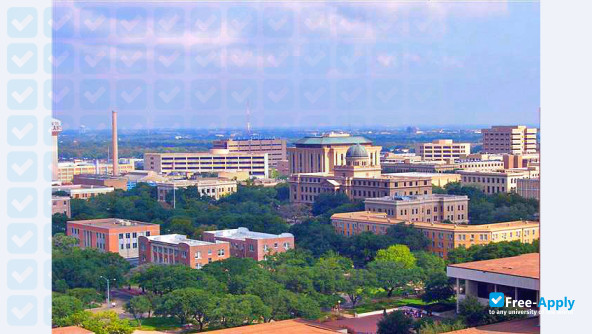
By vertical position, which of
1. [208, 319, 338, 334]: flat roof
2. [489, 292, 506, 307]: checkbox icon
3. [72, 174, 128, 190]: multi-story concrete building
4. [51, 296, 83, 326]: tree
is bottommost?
[51, 296, 83, 326]: tree

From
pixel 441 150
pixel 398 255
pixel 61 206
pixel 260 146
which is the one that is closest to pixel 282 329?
pixel 398 255

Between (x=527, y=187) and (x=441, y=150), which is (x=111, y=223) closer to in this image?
(x=527, y=187)

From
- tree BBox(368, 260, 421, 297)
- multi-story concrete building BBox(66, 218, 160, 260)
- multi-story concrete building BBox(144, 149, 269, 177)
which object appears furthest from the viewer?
multi-story concrete building BBox(144, 149, 269, 177)

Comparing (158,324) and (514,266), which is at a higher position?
(514,266)

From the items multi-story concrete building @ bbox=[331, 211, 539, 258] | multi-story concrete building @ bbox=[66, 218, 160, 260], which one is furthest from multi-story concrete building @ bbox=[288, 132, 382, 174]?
multi-story concrete building @ bbox=[66, 218, 160, 260]

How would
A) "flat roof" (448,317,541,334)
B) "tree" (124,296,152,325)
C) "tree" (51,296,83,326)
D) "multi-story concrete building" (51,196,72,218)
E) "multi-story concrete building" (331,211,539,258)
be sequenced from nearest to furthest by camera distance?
1. "flat roof" (448,317,541,334)
2. "tree" (51,296,83,326)
3. "tree" (124,296,152,325)
4. "multi-story concrete building" (331,211,539,258)
5. "multi-story concrete building" (51,196,72,218)

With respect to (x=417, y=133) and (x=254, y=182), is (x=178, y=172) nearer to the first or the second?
(x=254, y=182)

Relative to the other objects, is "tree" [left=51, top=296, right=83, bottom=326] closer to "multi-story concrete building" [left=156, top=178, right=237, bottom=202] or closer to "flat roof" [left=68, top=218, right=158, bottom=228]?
"flat roof" [left=68, top=218, right=158, bottom=228]
